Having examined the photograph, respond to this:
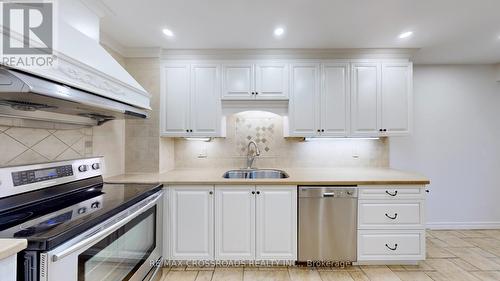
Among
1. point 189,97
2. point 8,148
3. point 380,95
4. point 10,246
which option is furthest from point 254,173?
point 10,246

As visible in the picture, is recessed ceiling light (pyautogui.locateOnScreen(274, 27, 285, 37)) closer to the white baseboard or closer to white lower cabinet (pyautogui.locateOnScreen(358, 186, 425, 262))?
white lower cabinet (pyautogui.locateOnScreen(358, 186, 425, 262))

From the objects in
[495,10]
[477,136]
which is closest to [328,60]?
[495,10]

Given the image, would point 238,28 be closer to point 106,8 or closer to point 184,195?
point 106,8

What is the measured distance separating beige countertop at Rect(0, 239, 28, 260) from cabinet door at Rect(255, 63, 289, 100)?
7.90ft

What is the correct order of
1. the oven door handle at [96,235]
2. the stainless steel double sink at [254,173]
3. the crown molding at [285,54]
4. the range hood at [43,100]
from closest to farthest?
1. the range hood at [43,100]
2. the oven door handle at [96,235]
3. the crown molding at [285,54]
4. the stainless steel double sink at [254,173]

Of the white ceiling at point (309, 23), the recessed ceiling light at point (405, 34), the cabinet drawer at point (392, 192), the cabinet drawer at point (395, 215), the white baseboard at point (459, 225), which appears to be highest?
the white ceiling at point (309, 23)

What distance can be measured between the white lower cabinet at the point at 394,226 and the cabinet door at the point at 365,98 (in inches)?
32.8

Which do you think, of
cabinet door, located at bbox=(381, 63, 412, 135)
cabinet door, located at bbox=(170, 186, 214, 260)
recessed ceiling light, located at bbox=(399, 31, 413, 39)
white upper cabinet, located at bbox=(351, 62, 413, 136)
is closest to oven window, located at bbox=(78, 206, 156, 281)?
cabinet door, located at bbox=(170, 186, 214, 260)

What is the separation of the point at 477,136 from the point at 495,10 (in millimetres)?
2150

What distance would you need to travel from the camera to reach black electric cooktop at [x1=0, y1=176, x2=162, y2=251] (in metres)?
1.08

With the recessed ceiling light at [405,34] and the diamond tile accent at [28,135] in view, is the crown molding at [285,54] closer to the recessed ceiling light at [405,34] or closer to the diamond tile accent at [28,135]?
the recessed ceiling light at [405,34]

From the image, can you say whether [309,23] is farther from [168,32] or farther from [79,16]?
[79,16]

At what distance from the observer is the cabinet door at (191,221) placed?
2439 mm

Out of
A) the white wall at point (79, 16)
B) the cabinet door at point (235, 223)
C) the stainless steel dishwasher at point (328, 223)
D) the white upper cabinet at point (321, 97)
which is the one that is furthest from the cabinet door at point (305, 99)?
the white wall at point (79, 16)
